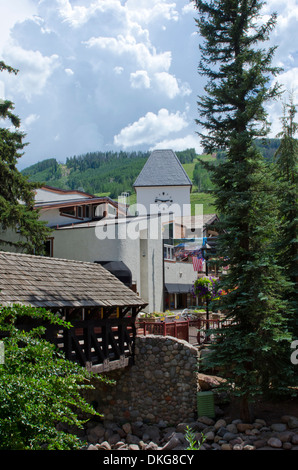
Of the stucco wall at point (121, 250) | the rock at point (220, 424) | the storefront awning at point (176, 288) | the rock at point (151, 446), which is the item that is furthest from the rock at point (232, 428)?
the storefront awning at point (176, 288)

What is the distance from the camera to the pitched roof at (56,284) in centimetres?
1295

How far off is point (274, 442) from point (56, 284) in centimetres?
830

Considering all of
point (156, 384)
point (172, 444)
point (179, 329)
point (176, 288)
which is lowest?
point (172, 444)

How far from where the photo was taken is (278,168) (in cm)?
1789

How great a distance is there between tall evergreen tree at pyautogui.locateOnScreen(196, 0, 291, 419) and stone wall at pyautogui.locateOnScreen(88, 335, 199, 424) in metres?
1.77

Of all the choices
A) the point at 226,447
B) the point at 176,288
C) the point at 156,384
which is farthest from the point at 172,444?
the point at 176,288

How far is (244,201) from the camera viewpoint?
15641 millimetres

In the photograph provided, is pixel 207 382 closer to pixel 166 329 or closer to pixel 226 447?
pixel 166 329

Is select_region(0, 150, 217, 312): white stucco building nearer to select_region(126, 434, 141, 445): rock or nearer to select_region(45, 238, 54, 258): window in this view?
select_region(45, 238, 54, 258): window

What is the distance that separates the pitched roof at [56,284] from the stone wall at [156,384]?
2.10 metres

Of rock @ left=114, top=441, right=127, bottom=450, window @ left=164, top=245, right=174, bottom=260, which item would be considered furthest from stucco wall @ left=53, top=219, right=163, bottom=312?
rock @ left=114, top=441, right=127, bottom=450

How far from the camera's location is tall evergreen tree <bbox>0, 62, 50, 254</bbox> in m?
23.2

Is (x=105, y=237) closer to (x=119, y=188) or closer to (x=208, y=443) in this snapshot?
(x=208, y=443)

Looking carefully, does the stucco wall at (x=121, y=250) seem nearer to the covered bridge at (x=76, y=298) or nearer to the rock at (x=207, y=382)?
the covered bridge at (x=76, y=298)
